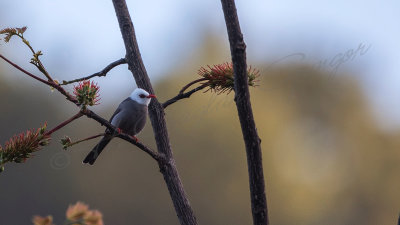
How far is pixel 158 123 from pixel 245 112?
97 centimetres

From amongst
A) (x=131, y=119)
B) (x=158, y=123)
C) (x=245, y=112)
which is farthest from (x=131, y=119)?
(x=245, y=112)

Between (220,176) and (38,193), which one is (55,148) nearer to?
(38,193)

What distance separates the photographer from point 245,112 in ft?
7.63

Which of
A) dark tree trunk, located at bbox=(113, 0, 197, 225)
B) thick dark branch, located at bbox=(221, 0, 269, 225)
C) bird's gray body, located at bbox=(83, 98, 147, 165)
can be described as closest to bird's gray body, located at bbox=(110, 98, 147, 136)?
bird's gray body, located at bbox=(83, 98, 147, 165)

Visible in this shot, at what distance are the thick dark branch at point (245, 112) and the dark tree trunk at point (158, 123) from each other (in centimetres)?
59

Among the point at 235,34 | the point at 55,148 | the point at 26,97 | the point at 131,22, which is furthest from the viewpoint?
the point at 26,97

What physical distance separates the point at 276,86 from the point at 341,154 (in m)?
4.03

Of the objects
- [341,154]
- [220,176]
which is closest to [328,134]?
[341,154]

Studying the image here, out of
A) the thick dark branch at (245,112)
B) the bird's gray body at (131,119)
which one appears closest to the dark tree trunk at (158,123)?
the thick dark branch at (245,112)

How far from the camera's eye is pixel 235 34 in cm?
229

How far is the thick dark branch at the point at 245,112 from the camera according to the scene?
7.52 ft

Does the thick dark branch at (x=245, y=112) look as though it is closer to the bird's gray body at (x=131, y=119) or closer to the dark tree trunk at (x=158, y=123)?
the dark tree trunk at (x=158, y=123)

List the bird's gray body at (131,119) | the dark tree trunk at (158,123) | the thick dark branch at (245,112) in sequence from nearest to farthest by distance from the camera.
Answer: the thick dark branch at (245,112)
the dark tree trunk at (158,123)
the bird's gray body at (131,119)

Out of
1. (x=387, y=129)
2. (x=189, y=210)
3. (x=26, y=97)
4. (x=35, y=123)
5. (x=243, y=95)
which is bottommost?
(x=189, y=210)
